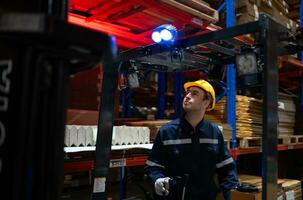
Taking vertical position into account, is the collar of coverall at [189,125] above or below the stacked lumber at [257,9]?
below

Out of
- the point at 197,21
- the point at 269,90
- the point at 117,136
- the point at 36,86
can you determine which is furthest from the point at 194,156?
the point at 36,86

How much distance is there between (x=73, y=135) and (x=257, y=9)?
3966mm

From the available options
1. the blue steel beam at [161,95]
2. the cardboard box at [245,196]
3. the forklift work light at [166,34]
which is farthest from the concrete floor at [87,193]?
the forklift work light at [166,34]

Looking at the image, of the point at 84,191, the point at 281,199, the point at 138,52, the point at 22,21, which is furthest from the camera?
the point at 84,191

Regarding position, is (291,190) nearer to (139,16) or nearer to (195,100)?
(195,100)

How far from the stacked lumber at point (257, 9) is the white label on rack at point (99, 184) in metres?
3.73

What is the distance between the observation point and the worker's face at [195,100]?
3410 millimetres

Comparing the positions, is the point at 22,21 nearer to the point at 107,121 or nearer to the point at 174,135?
the point at 107,121

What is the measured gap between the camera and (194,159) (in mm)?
3199

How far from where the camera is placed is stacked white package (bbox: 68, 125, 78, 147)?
11.1 ft

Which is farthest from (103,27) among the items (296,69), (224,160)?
(296,69)

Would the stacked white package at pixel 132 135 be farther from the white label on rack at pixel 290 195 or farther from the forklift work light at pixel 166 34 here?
the white label on rack at pixel 290 195

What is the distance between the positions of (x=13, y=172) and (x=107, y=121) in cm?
192

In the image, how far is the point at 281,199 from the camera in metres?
5.16
